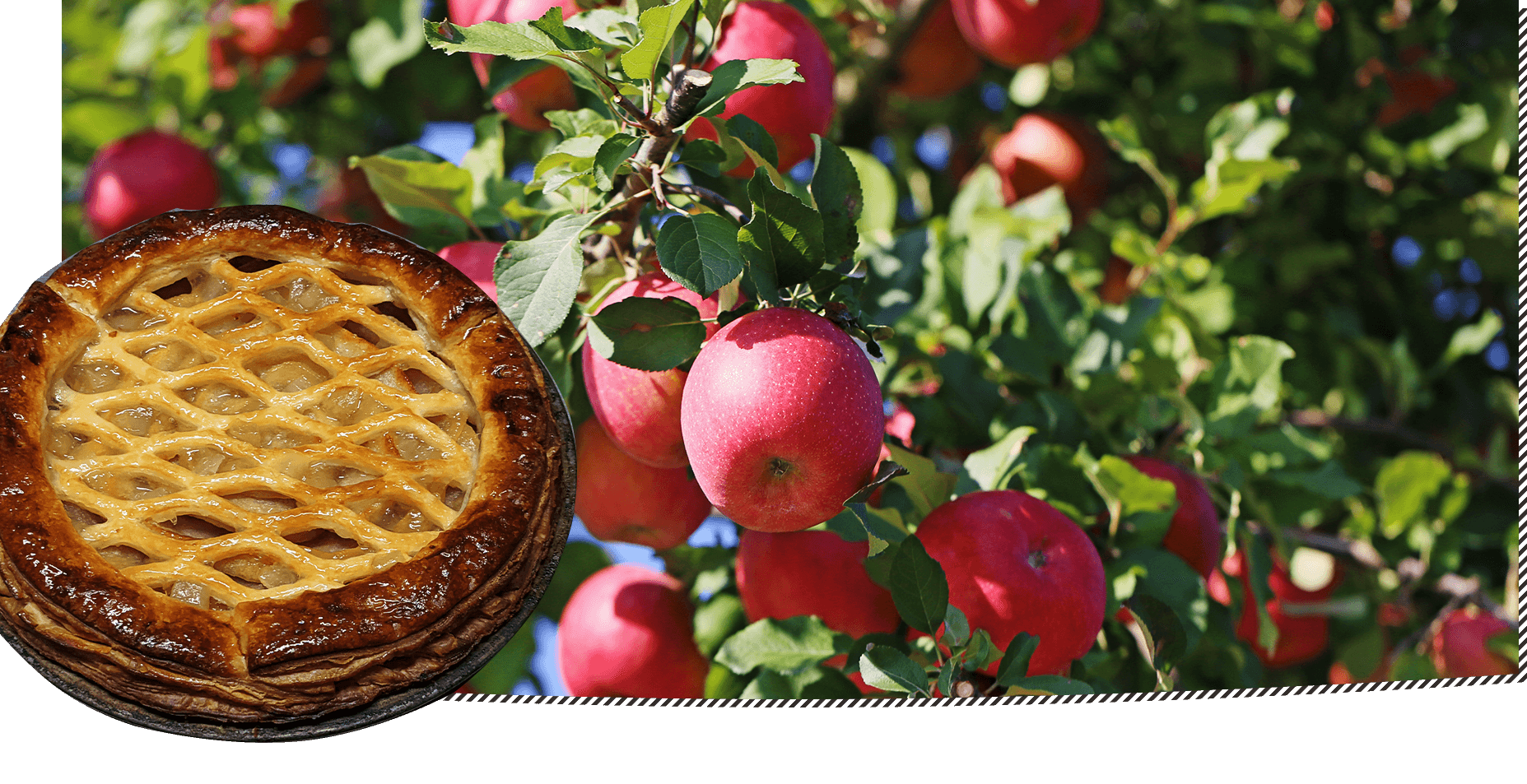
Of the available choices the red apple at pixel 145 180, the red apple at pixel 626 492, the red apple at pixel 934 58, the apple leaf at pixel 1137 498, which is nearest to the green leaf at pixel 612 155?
the red apple at pixel 626 492

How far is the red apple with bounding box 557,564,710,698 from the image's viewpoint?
3.24ft

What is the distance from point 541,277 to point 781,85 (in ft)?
0.97

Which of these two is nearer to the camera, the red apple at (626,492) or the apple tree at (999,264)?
the apple tree at (999,264)

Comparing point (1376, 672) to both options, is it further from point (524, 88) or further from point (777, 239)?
point (524, 88)

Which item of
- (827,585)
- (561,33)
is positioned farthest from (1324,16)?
(561,33)

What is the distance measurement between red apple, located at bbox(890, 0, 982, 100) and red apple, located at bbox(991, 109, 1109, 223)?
13 cm

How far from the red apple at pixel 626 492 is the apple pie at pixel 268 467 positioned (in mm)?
278

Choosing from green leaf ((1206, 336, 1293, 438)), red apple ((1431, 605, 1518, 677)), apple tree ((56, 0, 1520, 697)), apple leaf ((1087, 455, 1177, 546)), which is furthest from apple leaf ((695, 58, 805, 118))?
red apple ((1431, 605, 1518, 677))

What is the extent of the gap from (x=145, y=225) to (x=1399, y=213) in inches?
68.8

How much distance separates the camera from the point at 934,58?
1564 millimetres

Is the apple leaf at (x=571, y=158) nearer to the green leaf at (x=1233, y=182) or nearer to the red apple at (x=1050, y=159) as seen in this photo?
the green leaf at (x=1233, y=182)

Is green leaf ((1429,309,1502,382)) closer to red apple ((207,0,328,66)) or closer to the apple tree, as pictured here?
the apple tree

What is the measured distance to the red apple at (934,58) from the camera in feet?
5.04

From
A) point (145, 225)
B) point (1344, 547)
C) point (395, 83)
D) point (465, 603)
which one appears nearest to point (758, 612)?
point (465, 603)
